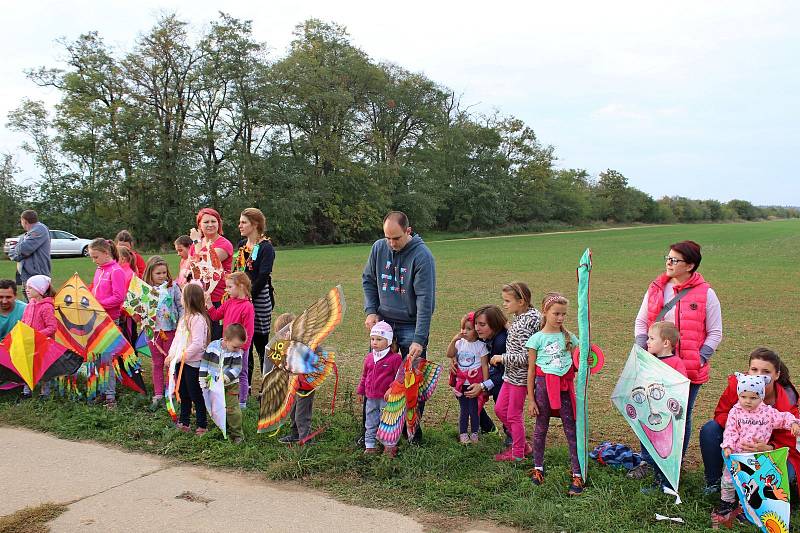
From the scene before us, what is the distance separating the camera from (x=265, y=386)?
544 cm

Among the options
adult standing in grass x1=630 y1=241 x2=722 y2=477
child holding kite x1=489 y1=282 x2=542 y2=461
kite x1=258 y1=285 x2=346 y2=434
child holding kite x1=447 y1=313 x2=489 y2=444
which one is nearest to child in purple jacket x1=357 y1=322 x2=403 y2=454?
kite x1=258 y1=285 x2=346 y2=434

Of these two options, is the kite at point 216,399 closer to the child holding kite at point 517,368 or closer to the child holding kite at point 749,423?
the child holding kite at point 517,368

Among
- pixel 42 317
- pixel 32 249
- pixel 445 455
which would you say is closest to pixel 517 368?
pixel 445 455

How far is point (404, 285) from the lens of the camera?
17.0 ft

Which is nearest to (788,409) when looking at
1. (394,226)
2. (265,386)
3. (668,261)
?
(668,261)

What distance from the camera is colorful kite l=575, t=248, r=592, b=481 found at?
424 cm

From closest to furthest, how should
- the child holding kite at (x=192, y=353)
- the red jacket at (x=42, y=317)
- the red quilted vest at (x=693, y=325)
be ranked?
1. the red quilted vest at (x=693, y=325)
2. the child holding kite at (x=192, y=353)
3. the red jacket at (x=42, y=317)

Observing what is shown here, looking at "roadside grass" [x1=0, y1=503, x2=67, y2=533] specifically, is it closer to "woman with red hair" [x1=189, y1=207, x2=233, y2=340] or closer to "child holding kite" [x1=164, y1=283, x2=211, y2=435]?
"child holding kite" [x1=164, y1=283, x2=211, y2=435]

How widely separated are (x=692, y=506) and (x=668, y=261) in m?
1.67

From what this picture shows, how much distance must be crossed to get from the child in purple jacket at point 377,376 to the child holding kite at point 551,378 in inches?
44.1

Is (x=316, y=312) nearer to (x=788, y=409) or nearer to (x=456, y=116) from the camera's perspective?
(x=788, y=409)

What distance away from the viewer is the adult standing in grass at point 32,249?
8.96 meters

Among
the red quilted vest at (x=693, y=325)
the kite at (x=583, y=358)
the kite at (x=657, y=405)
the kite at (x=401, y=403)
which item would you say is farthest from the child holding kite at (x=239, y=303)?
the red quilted vest at (x=693, y=325)

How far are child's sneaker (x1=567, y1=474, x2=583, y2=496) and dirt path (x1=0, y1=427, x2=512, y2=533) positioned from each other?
0.73 m
